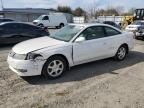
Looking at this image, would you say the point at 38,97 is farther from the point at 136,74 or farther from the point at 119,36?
the point at 119,36

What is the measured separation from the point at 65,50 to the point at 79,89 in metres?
1.29

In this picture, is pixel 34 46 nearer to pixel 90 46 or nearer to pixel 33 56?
pixel 33 56

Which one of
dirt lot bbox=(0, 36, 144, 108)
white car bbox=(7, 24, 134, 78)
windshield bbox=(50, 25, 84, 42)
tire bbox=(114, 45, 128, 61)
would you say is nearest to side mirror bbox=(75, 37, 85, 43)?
white car bbox=(7, 24, 134, 78)

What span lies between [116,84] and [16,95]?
254 cm

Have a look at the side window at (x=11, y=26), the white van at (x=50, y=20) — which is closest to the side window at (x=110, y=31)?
the side window at (x=11, y=26)

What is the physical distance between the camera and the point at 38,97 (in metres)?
4.70

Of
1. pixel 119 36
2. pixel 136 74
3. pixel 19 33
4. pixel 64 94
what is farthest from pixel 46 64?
A: pixel 19 33

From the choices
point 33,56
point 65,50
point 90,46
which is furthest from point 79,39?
point 33,56

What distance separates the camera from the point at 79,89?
5.16 m

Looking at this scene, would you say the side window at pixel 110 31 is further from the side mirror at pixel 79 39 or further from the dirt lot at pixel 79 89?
the side mirror at pixel 79 39

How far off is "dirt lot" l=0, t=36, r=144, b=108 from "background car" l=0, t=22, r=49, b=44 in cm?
412

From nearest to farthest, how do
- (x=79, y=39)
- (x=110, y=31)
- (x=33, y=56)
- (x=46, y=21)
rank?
(x=33, y=56) < (x=79, y=39) < (x=110, y=31) < (x=46, y=21)

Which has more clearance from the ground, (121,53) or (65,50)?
(65,50)

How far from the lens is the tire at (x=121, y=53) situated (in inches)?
309
